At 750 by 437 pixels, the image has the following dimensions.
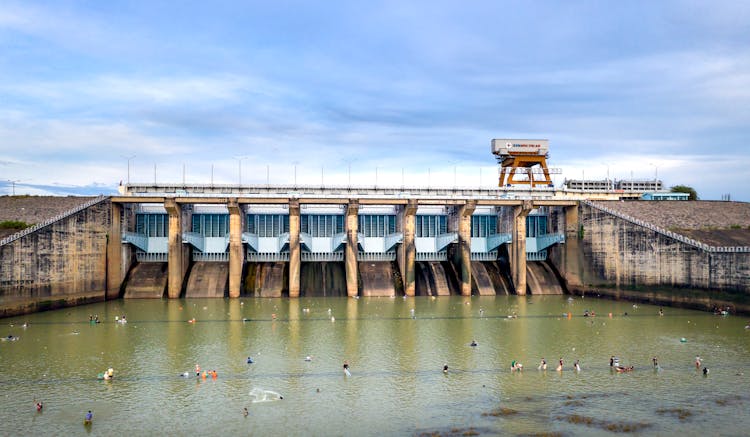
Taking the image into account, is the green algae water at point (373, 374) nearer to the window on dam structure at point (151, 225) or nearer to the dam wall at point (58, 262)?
the dam wall at point (58, 262)

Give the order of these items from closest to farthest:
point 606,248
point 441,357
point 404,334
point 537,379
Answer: point 537,379, point 441,357, point 404,334, point 606,248

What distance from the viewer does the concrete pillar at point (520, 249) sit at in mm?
87688

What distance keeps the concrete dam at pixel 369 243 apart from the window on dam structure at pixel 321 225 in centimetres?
18

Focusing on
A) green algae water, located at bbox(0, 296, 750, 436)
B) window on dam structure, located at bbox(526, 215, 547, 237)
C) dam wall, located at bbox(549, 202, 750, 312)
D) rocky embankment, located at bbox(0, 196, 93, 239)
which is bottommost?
green algae water, located at bbox(0, 296, 750, 436)

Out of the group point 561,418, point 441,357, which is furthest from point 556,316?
point 561,418

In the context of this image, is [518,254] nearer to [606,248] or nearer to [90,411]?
[606,248]

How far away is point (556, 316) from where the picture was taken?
6875 centimetres

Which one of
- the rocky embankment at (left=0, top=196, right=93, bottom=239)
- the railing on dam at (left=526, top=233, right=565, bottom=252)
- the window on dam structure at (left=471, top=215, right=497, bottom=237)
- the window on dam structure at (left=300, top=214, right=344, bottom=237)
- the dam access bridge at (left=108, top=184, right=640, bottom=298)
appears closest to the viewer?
the rocky embankment at (left=0, top=196, right=93, bottom=239)

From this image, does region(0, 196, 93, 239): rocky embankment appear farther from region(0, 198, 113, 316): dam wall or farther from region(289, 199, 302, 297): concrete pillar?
region(289, 199, 302, 297): concrete pillar

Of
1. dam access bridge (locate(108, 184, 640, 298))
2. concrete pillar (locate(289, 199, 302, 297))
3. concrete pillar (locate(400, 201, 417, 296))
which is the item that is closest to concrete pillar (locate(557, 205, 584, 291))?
dam access bridge (locate(108, 184, 640, 298))

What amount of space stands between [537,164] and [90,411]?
91.6m

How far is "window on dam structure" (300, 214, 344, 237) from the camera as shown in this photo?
9606cm

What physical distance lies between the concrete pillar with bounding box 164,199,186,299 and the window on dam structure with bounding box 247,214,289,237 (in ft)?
46.4

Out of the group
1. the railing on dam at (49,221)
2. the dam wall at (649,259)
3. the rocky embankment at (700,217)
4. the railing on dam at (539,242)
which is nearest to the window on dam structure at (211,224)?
the railing on dam at (49,221)
